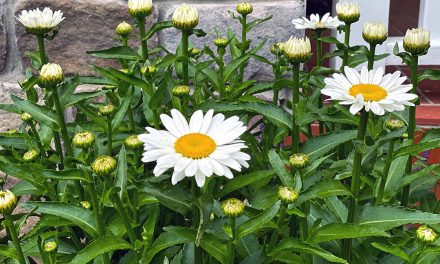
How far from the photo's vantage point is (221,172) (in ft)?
2.80

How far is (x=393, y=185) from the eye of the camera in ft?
3.63

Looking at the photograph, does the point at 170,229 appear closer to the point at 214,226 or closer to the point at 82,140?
the point at 214,226

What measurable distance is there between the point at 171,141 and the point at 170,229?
0.42ft

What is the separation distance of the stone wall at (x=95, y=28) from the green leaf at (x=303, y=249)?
895mm

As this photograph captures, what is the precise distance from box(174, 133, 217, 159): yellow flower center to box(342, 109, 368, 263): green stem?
215 millimetres

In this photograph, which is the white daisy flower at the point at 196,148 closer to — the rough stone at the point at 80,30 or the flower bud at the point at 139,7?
the flower bud at the point at 139,7

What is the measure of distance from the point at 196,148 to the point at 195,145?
1 cm

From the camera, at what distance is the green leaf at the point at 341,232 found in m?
0.93

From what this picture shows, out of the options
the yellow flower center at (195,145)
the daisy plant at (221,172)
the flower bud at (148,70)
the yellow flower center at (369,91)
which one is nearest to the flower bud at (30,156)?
the daisy plant at (221,172)

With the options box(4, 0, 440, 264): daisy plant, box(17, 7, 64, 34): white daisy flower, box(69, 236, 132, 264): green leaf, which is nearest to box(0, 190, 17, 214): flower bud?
box(4, 0, 440, 264): daisy plant

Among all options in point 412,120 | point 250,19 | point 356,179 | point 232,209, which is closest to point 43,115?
point 232,209

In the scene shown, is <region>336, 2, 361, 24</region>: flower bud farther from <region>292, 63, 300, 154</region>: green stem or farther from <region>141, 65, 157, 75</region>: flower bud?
<region>141, 65, 157, 75</region>: flower bud

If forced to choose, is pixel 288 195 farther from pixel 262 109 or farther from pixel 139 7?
pixel 139 7

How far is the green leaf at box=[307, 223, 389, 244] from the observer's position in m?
0.93
